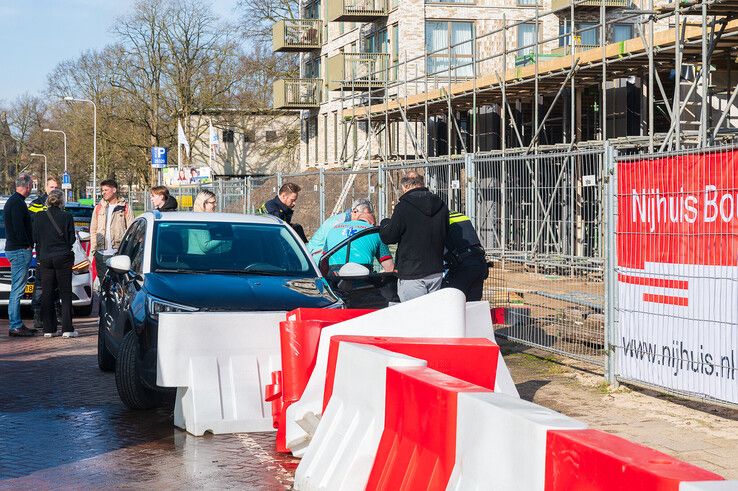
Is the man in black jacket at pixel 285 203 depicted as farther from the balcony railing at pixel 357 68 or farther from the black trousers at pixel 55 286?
the balcony railing at pixel 357 68

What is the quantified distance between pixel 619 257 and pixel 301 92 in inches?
1712

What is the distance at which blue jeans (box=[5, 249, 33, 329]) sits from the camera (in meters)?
14.8

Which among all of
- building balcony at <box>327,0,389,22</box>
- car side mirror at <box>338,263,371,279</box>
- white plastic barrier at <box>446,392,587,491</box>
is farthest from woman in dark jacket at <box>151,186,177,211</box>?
building balcony at <box>327,0,389,22</box>

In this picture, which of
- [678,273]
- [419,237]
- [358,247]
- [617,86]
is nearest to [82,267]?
[358,247]

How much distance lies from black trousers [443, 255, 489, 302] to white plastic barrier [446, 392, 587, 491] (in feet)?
21.2

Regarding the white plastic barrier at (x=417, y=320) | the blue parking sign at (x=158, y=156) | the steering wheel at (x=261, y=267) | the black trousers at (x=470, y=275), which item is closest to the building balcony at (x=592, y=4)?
the blue parking sign at (x=158, y=156)

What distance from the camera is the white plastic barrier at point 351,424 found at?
19.5 feet

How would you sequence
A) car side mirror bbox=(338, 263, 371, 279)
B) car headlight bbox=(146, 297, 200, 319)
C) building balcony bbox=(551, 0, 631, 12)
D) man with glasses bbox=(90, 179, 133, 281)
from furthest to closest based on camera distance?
building balcony bbox=(551, 0, 631, 12)
man with glasses bbox=(90, 179, 133, 281)
car side mirror bbox=(338, 263, 371, 279)
car headlight bbox=(146, 297, 200, 319)

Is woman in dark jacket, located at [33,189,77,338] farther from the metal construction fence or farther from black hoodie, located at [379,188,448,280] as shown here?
black hoodie, located at [379,188,448,280]

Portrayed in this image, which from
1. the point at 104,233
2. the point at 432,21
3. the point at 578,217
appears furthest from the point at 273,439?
the point at 432,21

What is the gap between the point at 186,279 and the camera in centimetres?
948

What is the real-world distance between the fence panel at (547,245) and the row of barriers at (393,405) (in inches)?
89.8

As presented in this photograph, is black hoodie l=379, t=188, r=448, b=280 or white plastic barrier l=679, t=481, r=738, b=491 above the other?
black hoodie l=379, t=188, r=448, b=280

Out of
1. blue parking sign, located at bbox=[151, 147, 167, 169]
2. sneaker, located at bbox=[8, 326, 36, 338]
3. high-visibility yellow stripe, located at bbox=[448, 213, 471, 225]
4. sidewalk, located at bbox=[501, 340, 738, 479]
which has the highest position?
blue parking sign, located at bbox=[151, 147, 167, 169]
